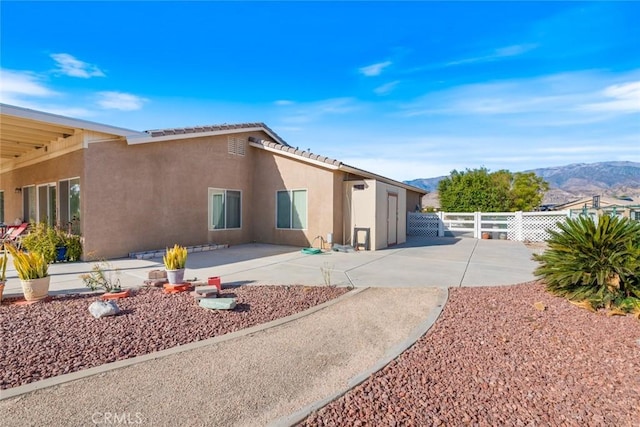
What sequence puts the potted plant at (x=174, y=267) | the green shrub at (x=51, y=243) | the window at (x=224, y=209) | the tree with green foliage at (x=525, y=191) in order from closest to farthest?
the potted plant at (x=174, y=267) → the green shrub at (x=51, y=243) → the window at (x=224, y=209) → the tree with green foliage at (x=525, y=191)

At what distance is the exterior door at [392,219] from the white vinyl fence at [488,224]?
240 inches

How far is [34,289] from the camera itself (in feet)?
19.0

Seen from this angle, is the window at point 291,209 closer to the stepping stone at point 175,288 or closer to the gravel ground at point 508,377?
the stepping stone at point 175,288

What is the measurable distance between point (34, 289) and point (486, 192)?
24189mm

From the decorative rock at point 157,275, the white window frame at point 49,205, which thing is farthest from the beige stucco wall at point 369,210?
the white window frame at point 49,205

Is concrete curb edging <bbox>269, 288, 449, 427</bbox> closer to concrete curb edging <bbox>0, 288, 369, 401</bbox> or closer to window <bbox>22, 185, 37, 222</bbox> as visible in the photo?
concrete curb edging <bbox>0, 288, 369, 401</bbox>

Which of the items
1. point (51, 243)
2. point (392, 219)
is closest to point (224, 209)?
point (51, 243)

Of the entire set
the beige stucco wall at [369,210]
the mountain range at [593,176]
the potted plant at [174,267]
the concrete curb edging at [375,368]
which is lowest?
the concrete curb edging at [375,368]

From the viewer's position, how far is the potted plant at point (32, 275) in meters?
5.73

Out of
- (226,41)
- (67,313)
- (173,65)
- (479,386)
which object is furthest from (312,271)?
(173,65)

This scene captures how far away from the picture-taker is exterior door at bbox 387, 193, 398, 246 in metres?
14.7

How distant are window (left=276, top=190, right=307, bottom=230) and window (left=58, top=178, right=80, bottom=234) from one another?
23.1 ft

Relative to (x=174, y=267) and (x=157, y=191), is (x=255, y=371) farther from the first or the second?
(x=157, y=191)

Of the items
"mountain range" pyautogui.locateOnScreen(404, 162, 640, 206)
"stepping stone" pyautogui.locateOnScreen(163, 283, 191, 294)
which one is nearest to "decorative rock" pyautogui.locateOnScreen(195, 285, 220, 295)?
"stepping stone" pyautogui.locateOnScreen(163, 283, 191, 294)
